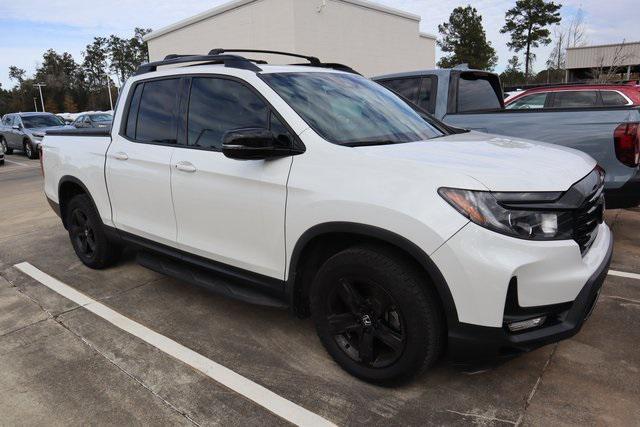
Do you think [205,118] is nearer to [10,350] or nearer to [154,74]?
[154,74]

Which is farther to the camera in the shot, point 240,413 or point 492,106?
point 492,106

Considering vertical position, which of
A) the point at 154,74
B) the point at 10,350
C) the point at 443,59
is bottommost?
the point at 10,350

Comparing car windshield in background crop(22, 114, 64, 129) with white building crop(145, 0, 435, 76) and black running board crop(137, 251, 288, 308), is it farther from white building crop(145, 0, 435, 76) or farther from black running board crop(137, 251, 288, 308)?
black running board crop(137, 251, 288, 308)

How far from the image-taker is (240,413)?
2.72 m

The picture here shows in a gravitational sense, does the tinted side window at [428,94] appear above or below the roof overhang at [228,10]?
below

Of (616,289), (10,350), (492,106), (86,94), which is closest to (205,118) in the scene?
(10,350)

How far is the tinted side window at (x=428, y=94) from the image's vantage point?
231 inches

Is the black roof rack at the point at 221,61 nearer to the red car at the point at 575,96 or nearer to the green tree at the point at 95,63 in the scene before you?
the red car at the point at 575,96

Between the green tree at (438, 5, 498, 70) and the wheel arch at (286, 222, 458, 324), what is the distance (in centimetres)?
5452

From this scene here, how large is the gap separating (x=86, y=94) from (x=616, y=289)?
97.1 meters

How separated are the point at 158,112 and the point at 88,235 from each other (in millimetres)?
1771

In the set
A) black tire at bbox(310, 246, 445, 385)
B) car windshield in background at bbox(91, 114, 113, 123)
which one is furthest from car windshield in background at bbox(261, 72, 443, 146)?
car windshield in background at bbox(91, 114, 113, 123)

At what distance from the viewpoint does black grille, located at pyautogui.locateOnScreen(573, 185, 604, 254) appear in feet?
8.33

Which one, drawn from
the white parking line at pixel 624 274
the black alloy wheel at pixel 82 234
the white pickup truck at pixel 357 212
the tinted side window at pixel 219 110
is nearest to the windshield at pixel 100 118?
the black alloy wheel at pixel 82 234
